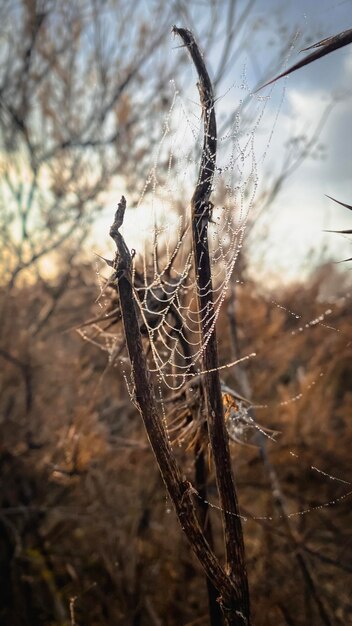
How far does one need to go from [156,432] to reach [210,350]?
46cm

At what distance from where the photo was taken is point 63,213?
7.70 m

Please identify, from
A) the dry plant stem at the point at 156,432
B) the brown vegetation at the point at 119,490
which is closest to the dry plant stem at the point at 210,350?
the dry plant stem at the point at 156,432

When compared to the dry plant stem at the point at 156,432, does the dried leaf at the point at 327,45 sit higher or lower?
higher

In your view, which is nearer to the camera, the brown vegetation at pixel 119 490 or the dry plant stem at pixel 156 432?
the dry plant stem at pixel 156 432

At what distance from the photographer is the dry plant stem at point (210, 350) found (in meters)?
2.08

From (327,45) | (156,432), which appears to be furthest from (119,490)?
(327,45)

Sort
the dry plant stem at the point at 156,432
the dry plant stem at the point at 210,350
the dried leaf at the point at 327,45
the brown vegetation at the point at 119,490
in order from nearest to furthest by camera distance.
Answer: the dried leaf at the point at 327,45
the dry plant stem at the point at 156,432
the dry plant stem at the point at 210,350
the brown vegetation at the point at 119,490

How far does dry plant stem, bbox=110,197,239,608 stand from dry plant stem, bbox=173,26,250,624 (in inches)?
4.7

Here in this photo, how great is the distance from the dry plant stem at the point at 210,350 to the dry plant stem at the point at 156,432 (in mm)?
119

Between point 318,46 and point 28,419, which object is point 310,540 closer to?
point 28,419

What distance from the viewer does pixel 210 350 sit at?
218 cm

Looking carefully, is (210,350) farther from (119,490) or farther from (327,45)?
(119,490)

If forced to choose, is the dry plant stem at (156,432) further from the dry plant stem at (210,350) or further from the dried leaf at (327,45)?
the dried leaf at (327,45)

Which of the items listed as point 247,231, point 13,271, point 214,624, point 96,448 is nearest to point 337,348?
point 247,231
